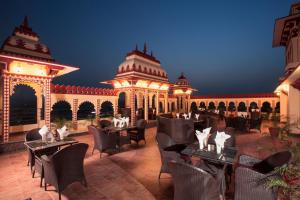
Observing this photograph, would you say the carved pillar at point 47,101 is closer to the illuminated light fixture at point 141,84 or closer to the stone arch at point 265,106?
the illuminated light fixture at point 141,84

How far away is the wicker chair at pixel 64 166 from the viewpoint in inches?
127

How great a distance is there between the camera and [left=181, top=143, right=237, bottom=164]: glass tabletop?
129 inches

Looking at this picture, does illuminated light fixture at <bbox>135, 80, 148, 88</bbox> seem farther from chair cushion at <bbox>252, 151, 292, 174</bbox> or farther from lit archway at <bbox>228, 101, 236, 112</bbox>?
lit archway at <bbox>228, 101, 236, 112</bbox>

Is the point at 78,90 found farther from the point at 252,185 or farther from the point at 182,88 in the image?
the point at 182,88

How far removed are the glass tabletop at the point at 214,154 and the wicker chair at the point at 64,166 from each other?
2226 millimetres

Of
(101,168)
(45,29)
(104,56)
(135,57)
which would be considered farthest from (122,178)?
(104,56)

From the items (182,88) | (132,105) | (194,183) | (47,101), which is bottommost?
(194,183)

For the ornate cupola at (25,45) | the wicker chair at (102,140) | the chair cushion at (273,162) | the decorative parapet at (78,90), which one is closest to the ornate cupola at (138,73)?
the decorative parapet at (78,90)

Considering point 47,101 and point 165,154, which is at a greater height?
point 47,101

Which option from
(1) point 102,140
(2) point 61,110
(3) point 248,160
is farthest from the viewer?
(2) point 61,110

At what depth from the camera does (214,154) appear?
11.8ft

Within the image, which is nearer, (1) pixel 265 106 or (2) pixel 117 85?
(2) pixel 117 85

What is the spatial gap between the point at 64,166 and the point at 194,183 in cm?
241

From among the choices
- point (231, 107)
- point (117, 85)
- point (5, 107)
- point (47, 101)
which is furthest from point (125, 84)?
point (231, 107)
